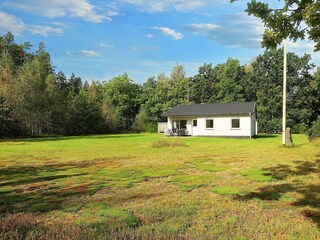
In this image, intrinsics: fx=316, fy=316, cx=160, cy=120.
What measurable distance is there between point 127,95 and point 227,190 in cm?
5354

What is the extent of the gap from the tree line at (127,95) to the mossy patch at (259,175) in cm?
2853

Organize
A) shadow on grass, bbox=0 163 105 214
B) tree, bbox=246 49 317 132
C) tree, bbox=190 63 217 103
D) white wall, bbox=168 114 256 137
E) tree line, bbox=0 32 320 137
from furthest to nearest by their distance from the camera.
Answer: tree, bbox=190 63 217 103 < tree, bbox=246 49 317 132 < tree line, bbox=0 32 320 137 < white wall, bbox=168 114 256 137 < shadow on grass, bbox=0 163 105 214

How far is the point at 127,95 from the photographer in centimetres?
5991

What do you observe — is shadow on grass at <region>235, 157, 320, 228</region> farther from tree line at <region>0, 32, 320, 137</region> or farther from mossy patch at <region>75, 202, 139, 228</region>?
tree line at <region>0, 32, 320, 137</region>

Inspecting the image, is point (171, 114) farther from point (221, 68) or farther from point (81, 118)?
point (221, 68)

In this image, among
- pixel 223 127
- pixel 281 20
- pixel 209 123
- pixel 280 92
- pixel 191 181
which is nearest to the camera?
pixel 281 20

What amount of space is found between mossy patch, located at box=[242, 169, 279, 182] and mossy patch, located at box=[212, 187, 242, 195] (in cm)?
139

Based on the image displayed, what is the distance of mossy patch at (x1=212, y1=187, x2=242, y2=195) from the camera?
7000mm

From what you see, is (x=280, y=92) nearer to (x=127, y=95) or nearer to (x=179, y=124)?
(x=179, y=124)

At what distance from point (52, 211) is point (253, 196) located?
159 inches

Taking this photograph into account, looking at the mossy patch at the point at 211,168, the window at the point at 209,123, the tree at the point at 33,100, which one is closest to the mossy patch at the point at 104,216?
the mossy patch at the point at 211,168

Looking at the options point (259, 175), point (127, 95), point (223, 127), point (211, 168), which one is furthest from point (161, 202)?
point (127, 95)

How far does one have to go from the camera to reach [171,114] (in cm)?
3578

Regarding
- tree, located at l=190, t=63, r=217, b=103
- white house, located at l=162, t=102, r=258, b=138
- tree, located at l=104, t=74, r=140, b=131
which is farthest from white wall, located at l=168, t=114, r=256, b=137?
tree, located at l=104, t=74, r=140, b=131
